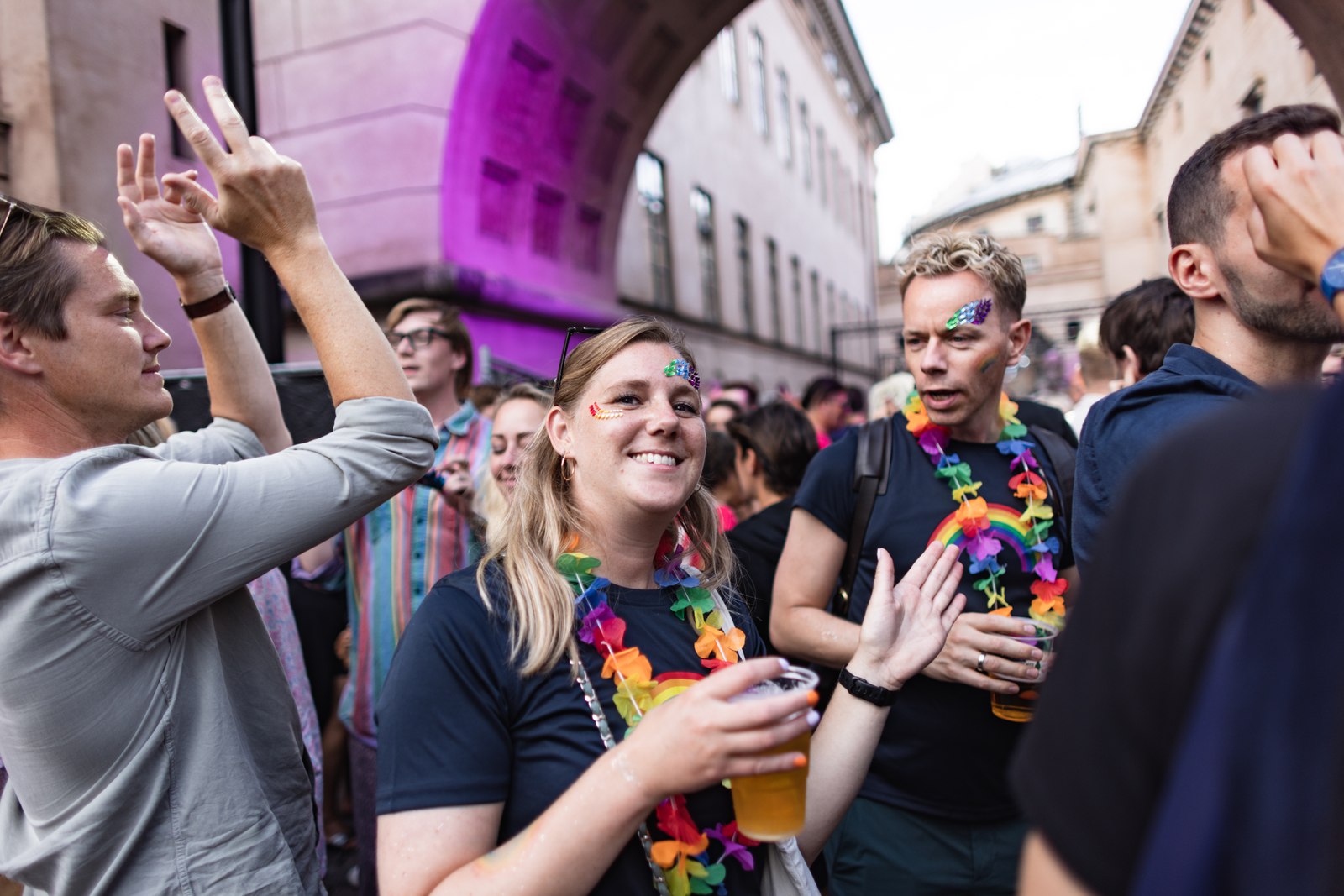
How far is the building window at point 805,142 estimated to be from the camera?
22453mm

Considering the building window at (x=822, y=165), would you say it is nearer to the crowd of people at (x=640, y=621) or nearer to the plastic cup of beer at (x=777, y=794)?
the crowd of people at (x=640, y=621)

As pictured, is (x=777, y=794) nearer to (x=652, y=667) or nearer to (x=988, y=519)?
(x=652, y=667)

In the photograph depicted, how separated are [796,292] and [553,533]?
20203mm

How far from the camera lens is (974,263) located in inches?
95.1

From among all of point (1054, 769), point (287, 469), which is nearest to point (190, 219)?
point (287, 469)

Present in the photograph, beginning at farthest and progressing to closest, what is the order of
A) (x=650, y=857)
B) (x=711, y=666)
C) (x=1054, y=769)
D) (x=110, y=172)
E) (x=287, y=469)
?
(x=110, y=172) → (x=711, y=666) → (x=287, y=469) → (x=650, y=857) → (x=1054, y=769)

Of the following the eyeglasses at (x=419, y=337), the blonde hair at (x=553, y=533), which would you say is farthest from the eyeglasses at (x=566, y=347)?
the eyeglasses at (x=419, y=337)

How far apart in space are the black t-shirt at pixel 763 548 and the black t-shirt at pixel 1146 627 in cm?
221

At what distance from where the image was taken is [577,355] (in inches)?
71.0

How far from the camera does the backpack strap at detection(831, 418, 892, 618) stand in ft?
7.61

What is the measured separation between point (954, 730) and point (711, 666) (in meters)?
0.92

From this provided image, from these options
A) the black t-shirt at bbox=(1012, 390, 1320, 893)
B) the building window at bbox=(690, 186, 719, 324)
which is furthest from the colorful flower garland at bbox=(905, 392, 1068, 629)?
the building window at bbox=(690, 186, 719, 324)

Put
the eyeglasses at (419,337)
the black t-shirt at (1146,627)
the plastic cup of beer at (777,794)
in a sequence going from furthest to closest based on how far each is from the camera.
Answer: the eyeglasses at (419,337) < the plastic cup of beer at (777,794) < the black t-shirt at (1146,627)

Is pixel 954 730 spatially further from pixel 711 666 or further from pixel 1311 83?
pixel 1311 83
